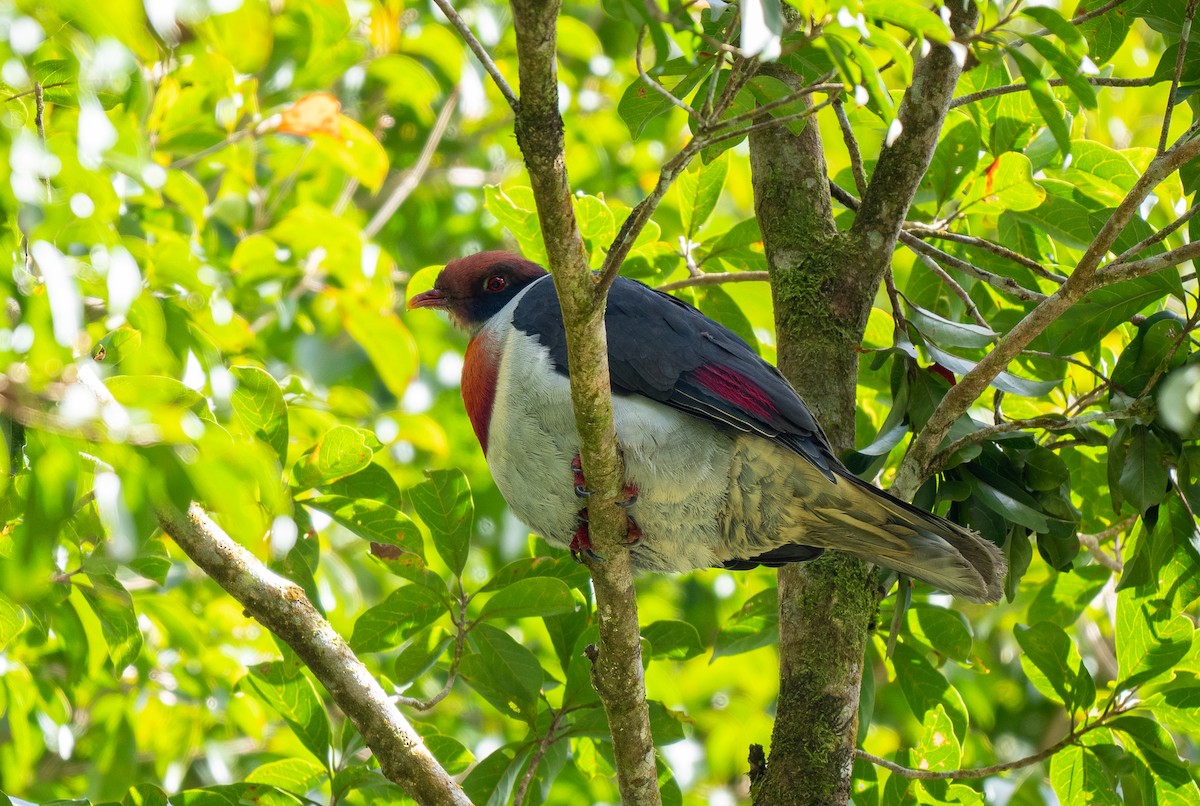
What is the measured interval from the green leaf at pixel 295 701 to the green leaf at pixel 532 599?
1.93 feet

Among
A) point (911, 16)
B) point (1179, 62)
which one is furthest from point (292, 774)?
point (1179, 62)

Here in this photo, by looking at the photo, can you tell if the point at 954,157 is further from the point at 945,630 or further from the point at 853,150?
the point at 945,630

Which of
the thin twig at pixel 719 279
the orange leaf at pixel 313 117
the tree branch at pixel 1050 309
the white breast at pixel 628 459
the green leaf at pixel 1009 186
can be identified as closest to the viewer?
the tree branch at pixel 1050 309

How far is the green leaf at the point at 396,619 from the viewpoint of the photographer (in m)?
3.40

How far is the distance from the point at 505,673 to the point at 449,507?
538 mm

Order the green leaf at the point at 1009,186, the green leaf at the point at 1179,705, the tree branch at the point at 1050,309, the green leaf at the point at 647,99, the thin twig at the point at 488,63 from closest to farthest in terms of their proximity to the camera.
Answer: the thin twig at the point at 488,63
the tree branch at the point at 1050,309
the green leaf at the point at 647,99
the green leaf at the point at 1179,705
the green leaf at the point at 1009,186

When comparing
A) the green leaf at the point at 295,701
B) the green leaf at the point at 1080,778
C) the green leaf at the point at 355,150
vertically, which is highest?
the green leaf at the point at 355,150

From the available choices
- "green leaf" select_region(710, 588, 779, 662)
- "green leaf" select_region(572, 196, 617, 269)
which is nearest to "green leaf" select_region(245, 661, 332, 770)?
"green leaf" select_region(710, 588, 779, 662)

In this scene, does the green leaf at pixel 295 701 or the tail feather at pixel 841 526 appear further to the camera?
the green leaf at pixel 295 701

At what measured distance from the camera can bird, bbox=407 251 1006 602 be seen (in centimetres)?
312

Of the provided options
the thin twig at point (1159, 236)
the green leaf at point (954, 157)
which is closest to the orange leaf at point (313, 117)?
the green leaf at point (954, 157)

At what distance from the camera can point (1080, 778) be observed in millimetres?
3344

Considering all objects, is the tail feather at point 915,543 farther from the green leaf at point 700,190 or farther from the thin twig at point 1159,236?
the green leaf at point 700,190

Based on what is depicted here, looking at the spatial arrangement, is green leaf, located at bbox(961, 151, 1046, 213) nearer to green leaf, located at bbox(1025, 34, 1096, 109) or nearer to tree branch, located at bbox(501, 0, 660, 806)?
Answer: green leaf, located at bbox(1025, 34, 1096, 109)
